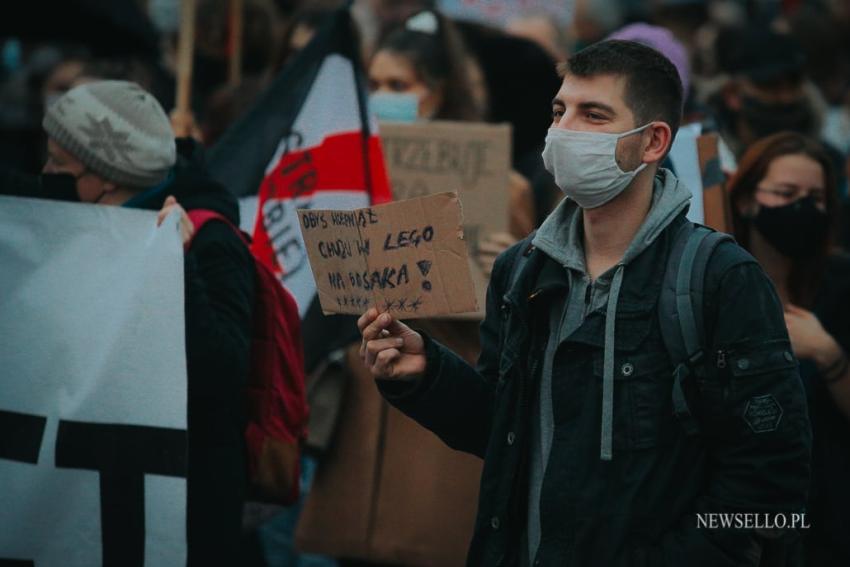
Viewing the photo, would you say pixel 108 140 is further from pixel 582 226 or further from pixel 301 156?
pixel 582 226

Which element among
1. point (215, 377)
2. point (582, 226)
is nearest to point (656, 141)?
point (582, 226)

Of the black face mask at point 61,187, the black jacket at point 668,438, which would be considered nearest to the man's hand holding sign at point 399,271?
the black jacket at point 668,438

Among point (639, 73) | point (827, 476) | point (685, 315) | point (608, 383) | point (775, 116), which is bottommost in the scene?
point (827, 476)

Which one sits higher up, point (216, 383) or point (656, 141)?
point (656, 141)

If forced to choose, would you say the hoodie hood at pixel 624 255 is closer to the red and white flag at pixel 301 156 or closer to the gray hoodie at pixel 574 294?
the gray hoodie at pixel 574 294

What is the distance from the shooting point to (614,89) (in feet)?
11.6

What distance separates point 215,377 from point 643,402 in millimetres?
1474

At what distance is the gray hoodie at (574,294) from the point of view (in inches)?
136

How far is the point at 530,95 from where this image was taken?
7652 mm

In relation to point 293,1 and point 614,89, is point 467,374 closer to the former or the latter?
point 614,89

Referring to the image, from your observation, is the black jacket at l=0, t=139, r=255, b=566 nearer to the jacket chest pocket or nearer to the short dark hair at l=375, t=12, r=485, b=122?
the jacket chest pocket

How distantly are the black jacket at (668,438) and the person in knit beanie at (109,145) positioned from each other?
5.42ft

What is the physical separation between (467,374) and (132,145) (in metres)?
1.42

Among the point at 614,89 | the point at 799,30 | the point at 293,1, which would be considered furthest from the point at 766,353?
the point at 293,1
